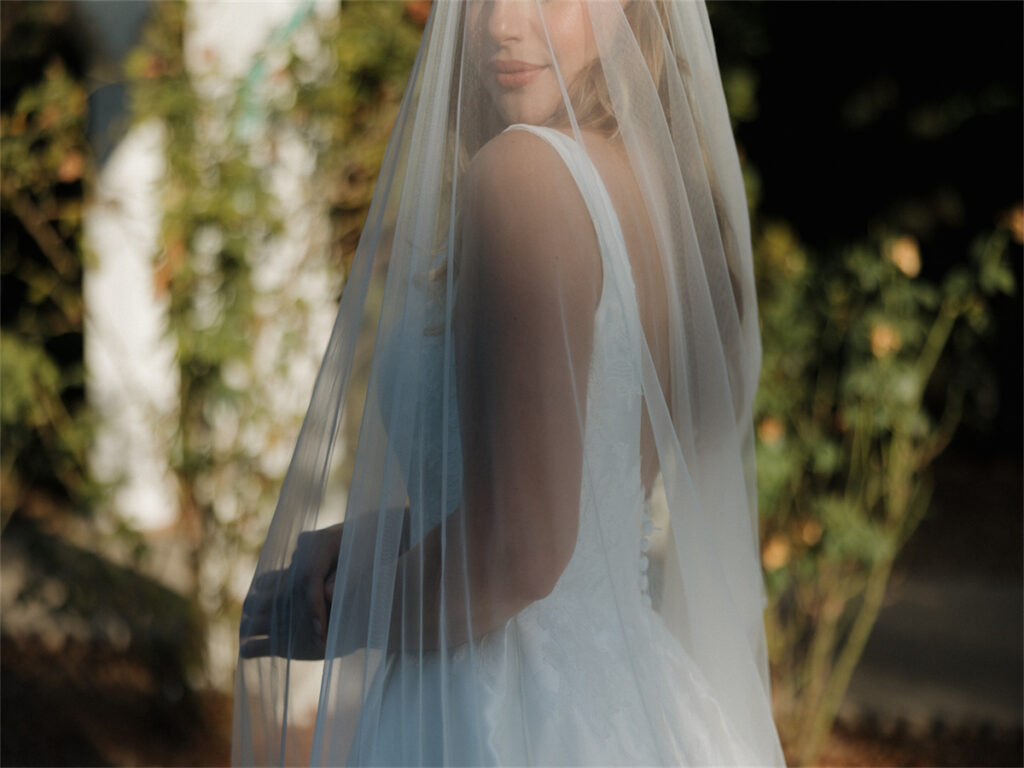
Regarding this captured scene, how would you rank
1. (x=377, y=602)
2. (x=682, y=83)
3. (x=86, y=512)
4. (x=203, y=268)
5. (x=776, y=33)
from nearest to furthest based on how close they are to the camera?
1. (x=377, y=602)
2. (x=682, y=83)
3. (x=203, y=268)
4. (x=86, y=512)
5. (x=776, y=33)

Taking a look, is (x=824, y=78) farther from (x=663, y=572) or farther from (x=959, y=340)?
(x=663, y=572)

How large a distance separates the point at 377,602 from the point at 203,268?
85.4 inches

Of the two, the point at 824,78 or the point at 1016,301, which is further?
the point at 1016,301

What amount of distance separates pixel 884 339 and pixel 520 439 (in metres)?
2.44

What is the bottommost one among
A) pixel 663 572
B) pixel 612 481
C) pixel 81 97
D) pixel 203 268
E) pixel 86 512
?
pixel 86 512

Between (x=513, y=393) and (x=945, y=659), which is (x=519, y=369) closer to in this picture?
(x=513, y=393)

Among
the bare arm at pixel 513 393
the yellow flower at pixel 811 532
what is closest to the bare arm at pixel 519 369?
the bare arm at pixel 513 393

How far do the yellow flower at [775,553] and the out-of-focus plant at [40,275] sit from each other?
2.37 metres

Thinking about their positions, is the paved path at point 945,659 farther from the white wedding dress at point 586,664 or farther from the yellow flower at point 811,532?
the white wedding dress at point 586,664

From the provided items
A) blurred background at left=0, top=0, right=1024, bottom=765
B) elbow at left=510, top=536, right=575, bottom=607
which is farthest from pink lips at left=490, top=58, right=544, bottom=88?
blurred background at left=0, top=0, right=1024, bottom=765

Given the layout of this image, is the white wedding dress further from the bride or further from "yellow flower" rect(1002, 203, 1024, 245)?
"yellow flower" rect(1002, 203, 1024, 245)

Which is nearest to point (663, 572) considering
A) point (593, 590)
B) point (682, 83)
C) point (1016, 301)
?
point (593, 590)

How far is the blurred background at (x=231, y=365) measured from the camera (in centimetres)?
301

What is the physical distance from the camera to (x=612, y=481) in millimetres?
1213
